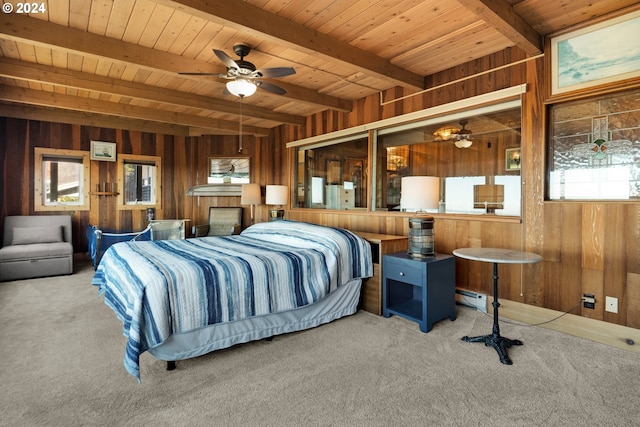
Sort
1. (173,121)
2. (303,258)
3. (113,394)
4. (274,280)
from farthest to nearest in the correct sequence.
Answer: (173,121) → (303,258) → (274,280) → (113,394)

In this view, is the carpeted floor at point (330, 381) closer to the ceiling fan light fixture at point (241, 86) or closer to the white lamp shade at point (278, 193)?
the ceiling fan light fixture at point (241, 86)

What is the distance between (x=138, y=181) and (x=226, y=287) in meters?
4.99

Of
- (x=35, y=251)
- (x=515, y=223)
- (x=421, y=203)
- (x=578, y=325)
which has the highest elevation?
(x=421, y=203)

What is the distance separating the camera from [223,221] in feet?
20.9

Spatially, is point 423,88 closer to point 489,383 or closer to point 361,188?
point 361,188

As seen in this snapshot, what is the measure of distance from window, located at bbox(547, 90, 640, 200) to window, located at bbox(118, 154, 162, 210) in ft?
20.4

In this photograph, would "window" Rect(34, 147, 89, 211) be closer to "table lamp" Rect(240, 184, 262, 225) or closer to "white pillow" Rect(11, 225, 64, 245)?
"white pillow" Rect(11, 225, 64, 245)

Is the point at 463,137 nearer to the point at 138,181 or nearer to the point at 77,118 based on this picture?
the point at 138,181

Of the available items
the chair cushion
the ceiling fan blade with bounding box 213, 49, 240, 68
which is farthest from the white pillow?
the ceiling fan blade with bounding box 213, 49, 240, 68

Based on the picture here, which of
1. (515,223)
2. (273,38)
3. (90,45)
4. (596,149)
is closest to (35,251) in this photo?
(90,45)

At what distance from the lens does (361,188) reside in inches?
180

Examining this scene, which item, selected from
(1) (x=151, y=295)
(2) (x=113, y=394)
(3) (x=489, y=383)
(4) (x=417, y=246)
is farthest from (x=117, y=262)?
(3) (x=489, y=383)

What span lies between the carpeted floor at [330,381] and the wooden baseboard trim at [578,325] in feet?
0.39

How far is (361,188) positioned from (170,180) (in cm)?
401
